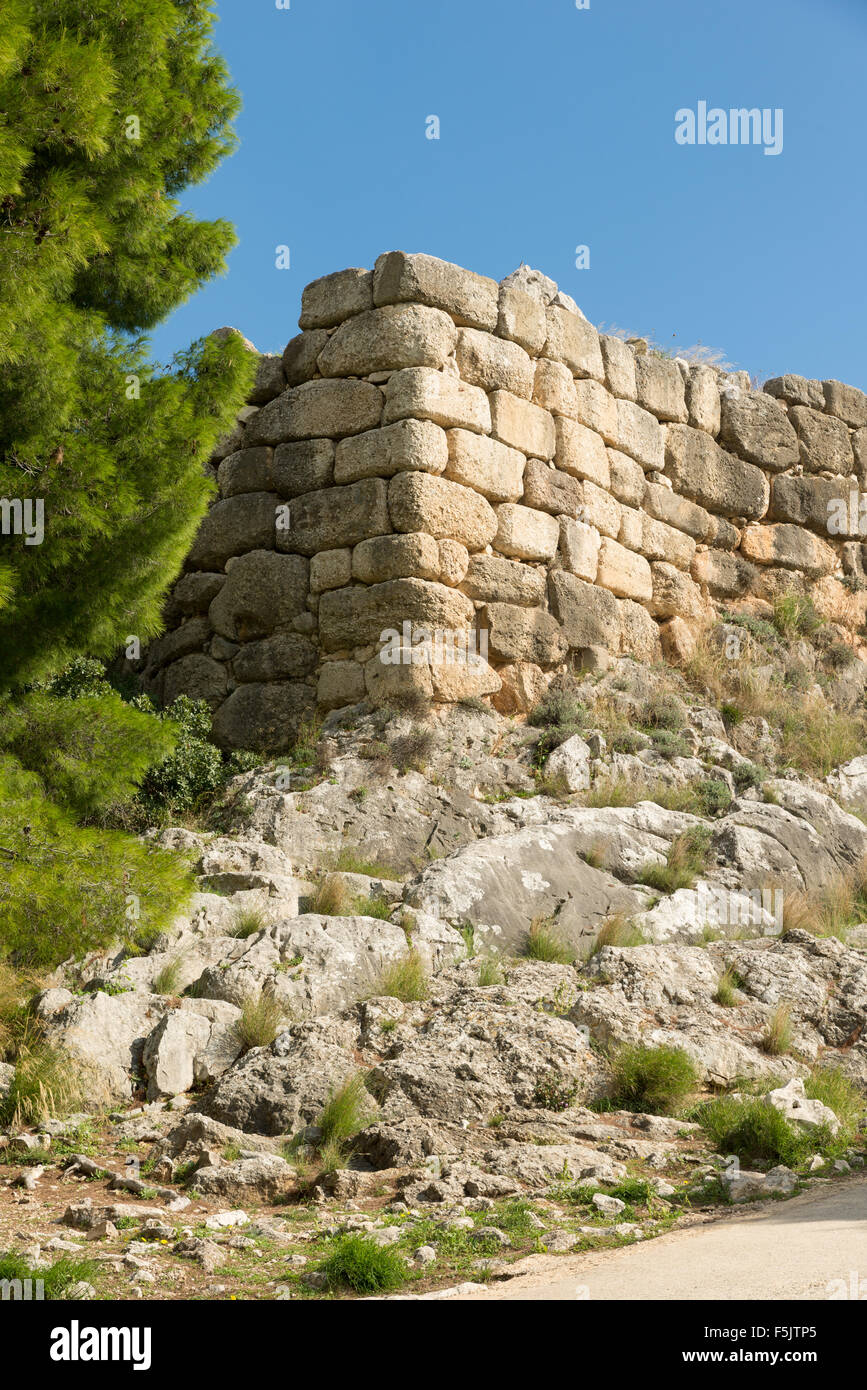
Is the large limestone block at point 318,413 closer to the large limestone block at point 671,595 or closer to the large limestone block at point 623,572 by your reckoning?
the large limestone block at point 623,572

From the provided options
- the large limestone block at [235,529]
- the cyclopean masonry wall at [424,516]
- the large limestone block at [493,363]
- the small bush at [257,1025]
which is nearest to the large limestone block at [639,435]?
the cyclopean masonry wall at [424,516]

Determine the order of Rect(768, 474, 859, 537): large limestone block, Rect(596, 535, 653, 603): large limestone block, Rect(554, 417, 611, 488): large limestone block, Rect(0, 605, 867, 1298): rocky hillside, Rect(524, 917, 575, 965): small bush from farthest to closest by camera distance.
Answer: Rect(768, 474, 859, 537): large limestone block < Rect(596, 535, 653, 603): large limestone block < Rect(554, 417, 611, 488): large limestone block < Rect(524, 917, 575, 965): small bush < Rect(0, 605, 867, 1298): rocky hillside

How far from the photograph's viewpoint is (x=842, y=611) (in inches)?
562

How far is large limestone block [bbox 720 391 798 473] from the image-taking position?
45.4ft

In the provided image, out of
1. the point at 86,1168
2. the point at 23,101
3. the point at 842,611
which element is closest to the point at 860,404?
the point at 842,611

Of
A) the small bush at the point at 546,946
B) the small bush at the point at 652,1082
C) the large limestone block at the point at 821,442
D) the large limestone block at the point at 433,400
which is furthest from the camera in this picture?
the large limestone block at the point at 821,442

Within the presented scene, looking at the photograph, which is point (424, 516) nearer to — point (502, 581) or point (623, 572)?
point (502, 581)

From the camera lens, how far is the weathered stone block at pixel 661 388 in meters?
12.9

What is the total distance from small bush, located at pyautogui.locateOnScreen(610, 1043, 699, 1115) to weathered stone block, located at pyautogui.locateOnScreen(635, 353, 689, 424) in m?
8.25

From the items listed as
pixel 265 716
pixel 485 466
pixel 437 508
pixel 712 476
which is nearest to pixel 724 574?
pixel 712 476

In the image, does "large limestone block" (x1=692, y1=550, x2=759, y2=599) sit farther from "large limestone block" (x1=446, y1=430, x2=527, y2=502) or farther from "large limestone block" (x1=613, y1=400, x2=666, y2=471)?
"large limestone block" (x1=446, y1=430, x2=527, y2=502)

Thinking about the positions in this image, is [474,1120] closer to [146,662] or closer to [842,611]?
[146,662]

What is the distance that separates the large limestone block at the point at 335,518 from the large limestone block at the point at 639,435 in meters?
3.25

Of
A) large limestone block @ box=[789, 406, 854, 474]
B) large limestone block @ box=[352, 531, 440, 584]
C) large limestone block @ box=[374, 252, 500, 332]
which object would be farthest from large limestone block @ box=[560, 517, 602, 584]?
large limestone block @ box=[789, 406, 854, 474]
